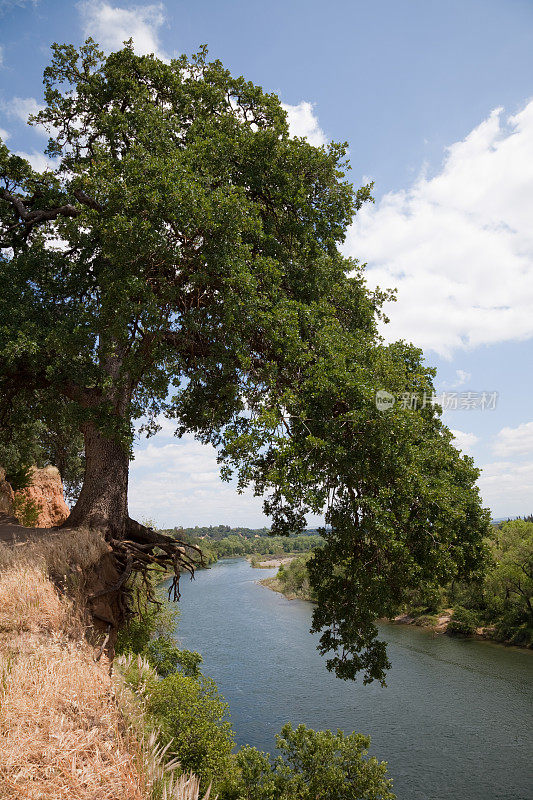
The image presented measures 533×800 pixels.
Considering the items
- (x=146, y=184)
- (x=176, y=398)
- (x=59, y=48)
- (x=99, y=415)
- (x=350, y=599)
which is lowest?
(x=350, y=599)

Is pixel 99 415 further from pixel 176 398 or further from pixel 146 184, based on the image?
pixel 146 184

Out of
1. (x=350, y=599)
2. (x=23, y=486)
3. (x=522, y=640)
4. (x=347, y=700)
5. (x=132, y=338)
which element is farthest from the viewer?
(x=522, y=640)

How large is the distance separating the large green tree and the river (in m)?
14.6

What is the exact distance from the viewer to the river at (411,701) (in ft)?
65.9

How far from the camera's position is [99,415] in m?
10.7

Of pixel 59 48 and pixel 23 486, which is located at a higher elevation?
pixel 59 48

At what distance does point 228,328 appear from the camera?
985 centimetres

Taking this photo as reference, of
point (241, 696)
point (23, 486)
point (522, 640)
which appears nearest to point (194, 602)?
point (241, 696)

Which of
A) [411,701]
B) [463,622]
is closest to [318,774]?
[411,701]

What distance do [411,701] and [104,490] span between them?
82.4 ft

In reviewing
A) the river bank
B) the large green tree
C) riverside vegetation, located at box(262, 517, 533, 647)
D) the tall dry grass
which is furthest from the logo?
riverside vegetation, located at box(262, 517, 533, 647)

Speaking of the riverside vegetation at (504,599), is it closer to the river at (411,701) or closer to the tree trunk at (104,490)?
the river at (411,701)

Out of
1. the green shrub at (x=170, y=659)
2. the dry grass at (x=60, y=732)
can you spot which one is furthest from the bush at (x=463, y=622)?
the dry grass at (x=60, y=732)

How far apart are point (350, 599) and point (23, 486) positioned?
15.4 meters
